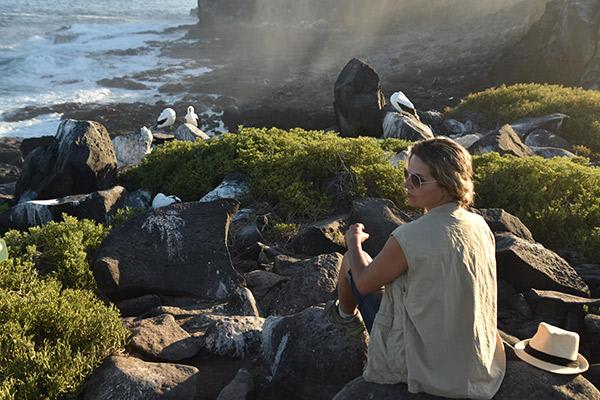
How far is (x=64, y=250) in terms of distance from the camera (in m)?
6.42

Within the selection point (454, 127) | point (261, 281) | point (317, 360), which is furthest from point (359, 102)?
point (317, 360)

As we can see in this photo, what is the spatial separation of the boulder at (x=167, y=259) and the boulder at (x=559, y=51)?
76.6 feet

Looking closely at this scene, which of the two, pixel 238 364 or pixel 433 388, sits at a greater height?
pixel 433 388

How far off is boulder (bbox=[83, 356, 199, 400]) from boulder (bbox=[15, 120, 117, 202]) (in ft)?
23.2

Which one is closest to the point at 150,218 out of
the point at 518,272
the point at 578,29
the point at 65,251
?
the point at 65,251

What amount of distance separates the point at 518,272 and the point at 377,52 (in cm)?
4260

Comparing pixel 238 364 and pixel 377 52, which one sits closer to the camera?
pixel 238 364

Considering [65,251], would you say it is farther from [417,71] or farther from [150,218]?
[417,71]

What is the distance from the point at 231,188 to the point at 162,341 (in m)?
4.50

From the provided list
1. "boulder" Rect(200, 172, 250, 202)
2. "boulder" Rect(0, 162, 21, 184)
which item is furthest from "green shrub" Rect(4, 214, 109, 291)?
"boulder" Rect(0, 162, 21, 184)

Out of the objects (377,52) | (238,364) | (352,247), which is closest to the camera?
(352,247)

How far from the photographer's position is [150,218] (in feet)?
21.5

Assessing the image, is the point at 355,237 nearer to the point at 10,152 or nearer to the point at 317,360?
the point at 317,360

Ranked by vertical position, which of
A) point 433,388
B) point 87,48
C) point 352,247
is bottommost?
point 87,48
